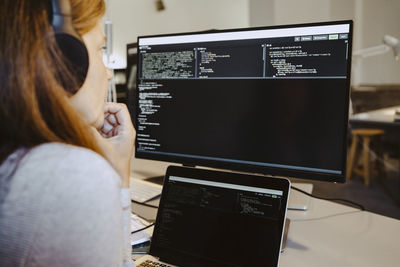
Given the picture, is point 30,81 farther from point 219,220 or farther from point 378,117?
point 378,117

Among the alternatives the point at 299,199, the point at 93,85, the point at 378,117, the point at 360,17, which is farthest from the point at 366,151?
the point at 93,85

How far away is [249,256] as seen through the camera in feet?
2.20

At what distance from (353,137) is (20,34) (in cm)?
365

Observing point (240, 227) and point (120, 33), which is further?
point (120, 33)

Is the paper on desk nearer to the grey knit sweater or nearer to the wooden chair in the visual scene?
the grey knit sweater

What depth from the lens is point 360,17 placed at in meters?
3.91

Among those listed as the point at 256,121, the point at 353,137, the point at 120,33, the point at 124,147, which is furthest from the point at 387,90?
the point at 124,147

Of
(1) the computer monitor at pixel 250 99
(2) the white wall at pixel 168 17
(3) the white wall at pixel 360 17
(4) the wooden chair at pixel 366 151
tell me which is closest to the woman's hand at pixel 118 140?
(1) the computer monitor at pixel 250 99

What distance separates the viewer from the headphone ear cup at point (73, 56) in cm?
43

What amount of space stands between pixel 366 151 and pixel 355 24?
1427 millimetres

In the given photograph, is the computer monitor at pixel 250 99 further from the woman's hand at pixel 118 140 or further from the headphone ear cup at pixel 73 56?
the headphone ear cup at pixel 73 56

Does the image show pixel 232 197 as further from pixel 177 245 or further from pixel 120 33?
pixel 120 33

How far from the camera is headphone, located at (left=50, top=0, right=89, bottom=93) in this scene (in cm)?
42

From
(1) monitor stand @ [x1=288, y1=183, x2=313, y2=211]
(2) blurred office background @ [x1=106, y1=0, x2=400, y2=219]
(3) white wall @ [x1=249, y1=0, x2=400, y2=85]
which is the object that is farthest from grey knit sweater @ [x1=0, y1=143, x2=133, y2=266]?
(3) white wall @ [x1=249, y1=0, x2=400, y2=85]
